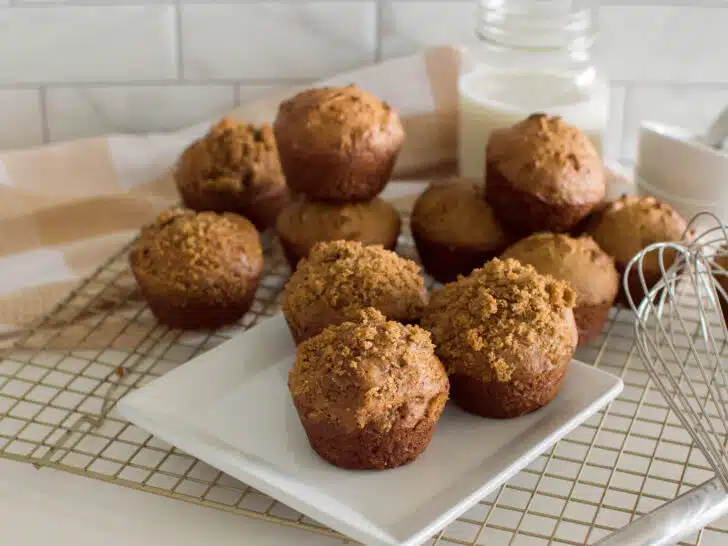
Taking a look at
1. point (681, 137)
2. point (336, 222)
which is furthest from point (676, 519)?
point (681, 137)

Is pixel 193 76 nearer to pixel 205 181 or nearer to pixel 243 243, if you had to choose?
pixel 205 181

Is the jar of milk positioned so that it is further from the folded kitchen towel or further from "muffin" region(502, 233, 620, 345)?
"muffin" region(502, 233, 620, 345)

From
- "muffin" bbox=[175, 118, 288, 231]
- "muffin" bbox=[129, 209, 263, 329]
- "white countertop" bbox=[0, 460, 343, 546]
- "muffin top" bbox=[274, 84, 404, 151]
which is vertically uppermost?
"muffin top" bbox=[274, 84, 404, 151]

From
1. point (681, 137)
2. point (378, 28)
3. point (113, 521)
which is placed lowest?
point (113, 521)

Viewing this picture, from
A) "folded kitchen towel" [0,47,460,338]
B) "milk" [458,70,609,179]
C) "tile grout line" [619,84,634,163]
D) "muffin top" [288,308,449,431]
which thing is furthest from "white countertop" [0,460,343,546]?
"tile grout line" [619,84,634,163]

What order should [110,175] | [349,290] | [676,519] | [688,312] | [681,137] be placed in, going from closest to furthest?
[676,519]
[349,290]
[688,312]
[681,137]
[110,175]

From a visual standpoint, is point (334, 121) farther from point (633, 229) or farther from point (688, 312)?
point (688, 312)
